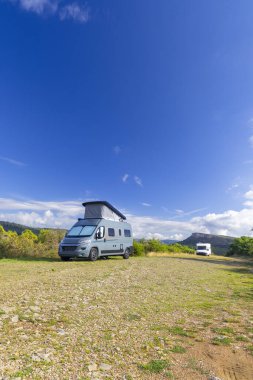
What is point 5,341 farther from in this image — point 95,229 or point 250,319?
point 95,229

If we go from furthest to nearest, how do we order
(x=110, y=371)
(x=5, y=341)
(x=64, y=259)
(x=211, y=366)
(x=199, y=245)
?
(x=199, y=245)
(x=64, y=259)
(x=5, y=341)
(x=211, y=366)
(x=110, y=371)

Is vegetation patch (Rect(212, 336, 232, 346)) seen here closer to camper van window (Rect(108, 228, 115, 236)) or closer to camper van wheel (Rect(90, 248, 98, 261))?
camper van wheel (Rect(90, 248, 98, 261))

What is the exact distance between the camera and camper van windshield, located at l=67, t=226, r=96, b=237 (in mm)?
17053

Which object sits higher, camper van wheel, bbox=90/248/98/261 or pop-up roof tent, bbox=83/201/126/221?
pop-up roof tent, bbox=83/201/126/221

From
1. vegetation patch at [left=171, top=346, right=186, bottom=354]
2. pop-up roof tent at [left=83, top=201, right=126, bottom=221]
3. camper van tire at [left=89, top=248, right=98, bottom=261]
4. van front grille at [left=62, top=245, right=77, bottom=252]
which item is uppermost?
pop-up roof tent at [left=83, top=201, right=126, bottom=221]

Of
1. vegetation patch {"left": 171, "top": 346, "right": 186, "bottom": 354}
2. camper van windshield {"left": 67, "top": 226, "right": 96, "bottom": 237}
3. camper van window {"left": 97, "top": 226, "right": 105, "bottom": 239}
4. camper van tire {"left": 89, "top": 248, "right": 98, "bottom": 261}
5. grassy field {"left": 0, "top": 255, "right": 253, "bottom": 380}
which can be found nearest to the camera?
grassy field {"left": 0, "top": 255, "right": 253, "bottom": 380}

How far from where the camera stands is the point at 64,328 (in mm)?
4227

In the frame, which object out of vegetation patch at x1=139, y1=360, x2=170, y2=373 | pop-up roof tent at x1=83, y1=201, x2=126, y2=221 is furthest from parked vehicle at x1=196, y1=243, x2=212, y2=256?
vegetation patch at x1=139, y1=360, x2=170, y2=373

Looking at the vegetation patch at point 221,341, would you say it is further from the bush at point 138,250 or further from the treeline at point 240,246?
the treeline at point 240,246

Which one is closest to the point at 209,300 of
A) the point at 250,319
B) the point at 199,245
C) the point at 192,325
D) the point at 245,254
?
the point at 250,319

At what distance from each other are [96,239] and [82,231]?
1.08 meters

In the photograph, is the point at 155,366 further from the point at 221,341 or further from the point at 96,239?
the point at 96,239

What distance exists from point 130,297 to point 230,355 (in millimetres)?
3413

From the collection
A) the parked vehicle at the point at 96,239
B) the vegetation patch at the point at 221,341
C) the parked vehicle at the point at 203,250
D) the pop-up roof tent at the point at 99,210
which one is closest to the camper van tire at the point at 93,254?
the parked vehicle at the point at 96,239
